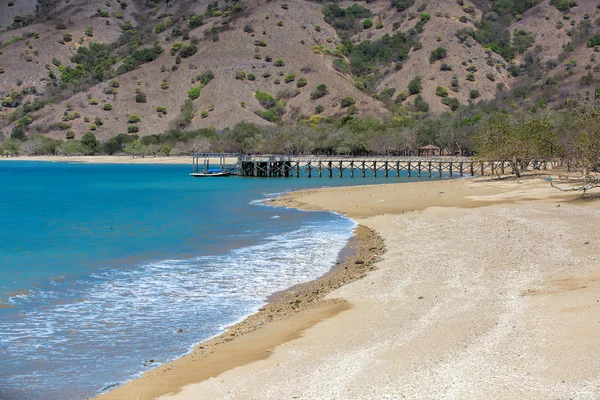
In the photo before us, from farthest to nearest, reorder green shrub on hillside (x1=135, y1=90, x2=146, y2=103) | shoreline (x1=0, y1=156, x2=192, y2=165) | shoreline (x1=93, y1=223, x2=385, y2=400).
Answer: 1. green shrub on hillside (x1=135, y1=90, x2=146, y2=103)
2. shoreline (x1=0, y1=156, x2=192, y2=165)
3. shoreline (x1=93, y1=223, x2=385, y2=400)

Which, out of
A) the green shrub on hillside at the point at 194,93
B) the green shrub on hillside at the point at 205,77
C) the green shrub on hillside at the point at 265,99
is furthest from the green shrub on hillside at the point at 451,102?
the green shrub on hillside at the point at 194,93

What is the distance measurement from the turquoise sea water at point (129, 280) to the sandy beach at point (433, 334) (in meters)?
1.15

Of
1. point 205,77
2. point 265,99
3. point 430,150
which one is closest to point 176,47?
point 205,77

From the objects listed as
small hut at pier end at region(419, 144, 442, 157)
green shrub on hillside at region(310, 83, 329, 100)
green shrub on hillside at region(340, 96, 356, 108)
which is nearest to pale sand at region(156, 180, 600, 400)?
small hut at pier end at region(419, 144, 442, 157)

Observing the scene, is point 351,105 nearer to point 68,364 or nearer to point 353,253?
point 353,253

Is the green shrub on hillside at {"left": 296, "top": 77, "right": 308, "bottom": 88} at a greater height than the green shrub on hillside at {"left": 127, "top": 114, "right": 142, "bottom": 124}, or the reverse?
the green shrub on hillside at {"left": 296, "top": 77, "right": 308, "bottom": 88}

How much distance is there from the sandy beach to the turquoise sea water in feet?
3.76

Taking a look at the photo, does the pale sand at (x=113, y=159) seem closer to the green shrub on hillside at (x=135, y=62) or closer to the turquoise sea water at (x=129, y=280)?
the green shrub on hillside at (x=135, y=62)

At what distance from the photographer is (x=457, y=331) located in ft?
41.4

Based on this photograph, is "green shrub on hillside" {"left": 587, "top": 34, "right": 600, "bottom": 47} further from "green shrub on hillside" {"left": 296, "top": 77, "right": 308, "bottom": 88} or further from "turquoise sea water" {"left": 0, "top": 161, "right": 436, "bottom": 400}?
"turquoise sea water" {"left": 0, "top": 161, "right": 436, "bottom": 400}

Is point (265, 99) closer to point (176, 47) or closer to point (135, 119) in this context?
point (135, 119)

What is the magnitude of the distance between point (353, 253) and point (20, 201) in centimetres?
3914

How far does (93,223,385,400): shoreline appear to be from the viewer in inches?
440

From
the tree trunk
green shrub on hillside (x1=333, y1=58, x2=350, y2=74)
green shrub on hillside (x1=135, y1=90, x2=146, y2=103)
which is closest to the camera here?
the tree trunk
